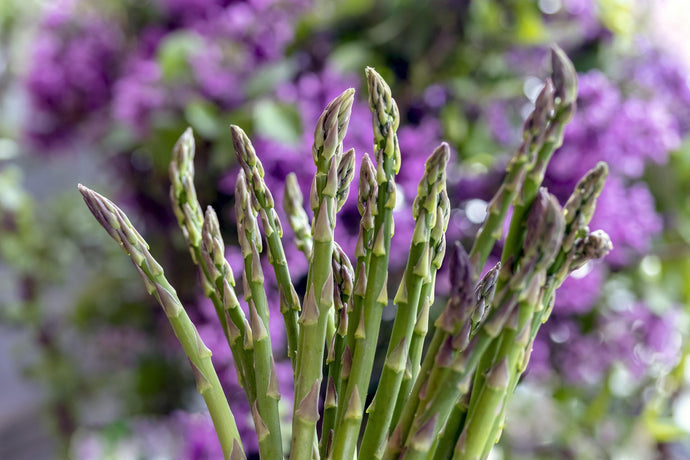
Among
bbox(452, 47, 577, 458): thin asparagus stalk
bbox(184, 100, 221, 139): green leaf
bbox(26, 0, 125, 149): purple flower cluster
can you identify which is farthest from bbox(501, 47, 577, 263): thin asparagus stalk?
bbox(26, 0, 125, 149): purple flower cluster

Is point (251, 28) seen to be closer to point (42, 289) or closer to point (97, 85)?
point (97, 85)

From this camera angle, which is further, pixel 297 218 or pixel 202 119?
pixel 202 119

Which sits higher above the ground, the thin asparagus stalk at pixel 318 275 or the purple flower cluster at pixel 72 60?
the purple flower cluster at pixel 72 60

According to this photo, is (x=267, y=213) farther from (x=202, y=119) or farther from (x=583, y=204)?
(x=202, y=119)

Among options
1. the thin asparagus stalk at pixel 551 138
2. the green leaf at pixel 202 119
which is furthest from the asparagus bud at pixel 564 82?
the green leaf at pixel 202 119

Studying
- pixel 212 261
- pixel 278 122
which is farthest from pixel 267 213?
pixel 278 122

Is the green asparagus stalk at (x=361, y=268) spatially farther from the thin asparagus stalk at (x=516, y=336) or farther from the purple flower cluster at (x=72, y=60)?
the purple flower cluster at (x=72, y=60)
